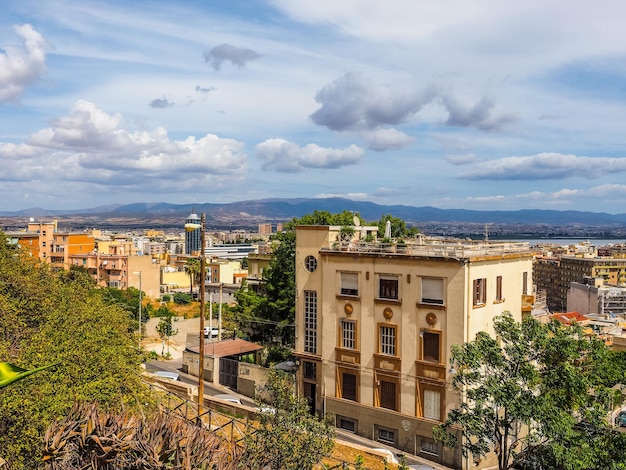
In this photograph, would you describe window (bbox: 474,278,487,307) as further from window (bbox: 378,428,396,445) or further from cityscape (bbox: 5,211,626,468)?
window (bbox: 378,428,396,445)

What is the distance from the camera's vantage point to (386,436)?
1462 inches

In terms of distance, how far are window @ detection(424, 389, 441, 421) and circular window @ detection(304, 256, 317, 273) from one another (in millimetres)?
11447

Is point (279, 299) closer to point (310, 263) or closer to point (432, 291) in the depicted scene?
point (310, 263)

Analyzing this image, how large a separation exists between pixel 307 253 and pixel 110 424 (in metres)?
25.5

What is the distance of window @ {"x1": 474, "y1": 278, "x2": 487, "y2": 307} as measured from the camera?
3541 centimetres

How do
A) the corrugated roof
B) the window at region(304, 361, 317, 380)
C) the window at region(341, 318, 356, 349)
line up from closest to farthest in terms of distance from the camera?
the window at region(341, 318, 356, 349)
the window at region(304, 361, 317, 380)
the corrugated roof

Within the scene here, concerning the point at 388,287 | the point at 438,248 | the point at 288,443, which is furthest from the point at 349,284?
the point at 288,443

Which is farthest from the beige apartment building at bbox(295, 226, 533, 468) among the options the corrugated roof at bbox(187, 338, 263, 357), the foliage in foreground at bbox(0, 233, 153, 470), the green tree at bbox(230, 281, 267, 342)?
the foliage in foreground at bbox(0, 233, 153, 470)

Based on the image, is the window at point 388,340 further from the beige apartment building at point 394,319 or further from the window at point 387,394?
the window at point 387,394

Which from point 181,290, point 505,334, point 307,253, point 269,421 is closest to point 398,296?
point 307,253

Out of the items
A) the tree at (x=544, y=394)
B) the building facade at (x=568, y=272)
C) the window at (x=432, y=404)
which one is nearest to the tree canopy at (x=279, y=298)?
the window at (x=432, y=404)

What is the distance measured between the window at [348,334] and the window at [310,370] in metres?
3.15

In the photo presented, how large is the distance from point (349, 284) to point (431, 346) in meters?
6.98

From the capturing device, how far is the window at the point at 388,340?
122ft
